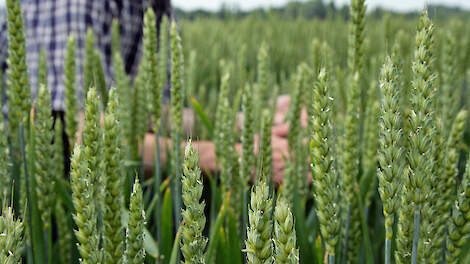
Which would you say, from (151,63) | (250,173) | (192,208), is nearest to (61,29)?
(151,63)

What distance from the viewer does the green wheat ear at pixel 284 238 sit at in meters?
0.30

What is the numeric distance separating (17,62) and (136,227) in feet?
1.08

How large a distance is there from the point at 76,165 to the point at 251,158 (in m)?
0.32

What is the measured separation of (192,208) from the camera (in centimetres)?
35

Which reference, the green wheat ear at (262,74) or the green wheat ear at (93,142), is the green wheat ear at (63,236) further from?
the green wheat ear at (262,74)

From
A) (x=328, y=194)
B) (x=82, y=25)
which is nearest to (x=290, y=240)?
(x=328, y=194)

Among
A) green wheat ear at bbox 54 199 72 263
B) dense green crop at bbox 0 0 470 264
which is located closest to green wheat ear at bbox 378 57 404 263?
dense green crop at bbox 0 0 470 264

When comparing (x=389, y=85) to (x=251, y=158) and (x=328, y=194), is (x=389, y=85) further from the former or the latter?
(x=251, y=158)

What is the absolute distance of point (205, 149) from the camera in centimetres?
117

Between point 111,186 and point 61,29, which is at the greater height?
point 61,29

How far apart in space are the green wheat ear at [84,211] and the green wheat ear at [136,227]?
0.09ft

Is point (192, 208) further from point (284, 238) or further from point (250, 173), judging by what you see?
point (250, 173)

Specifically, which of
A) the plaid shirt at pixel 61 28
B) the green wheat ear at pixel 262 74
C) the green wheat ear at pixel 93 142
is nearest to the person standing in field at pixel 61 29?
the plaid shirt at pixel 61 28

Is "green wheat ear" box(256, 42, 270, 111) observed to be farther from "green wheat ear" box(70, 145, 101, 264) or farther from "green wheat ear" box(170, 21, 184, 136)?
"green wheat ear" box(70, 145, 101, 264)
